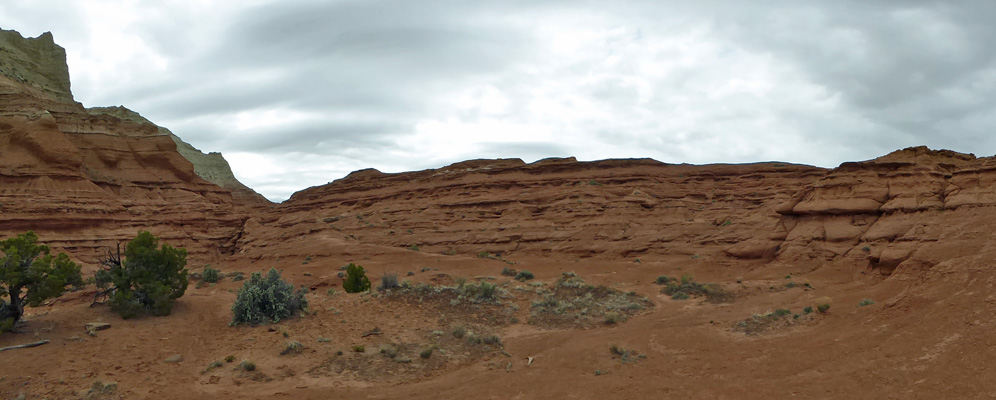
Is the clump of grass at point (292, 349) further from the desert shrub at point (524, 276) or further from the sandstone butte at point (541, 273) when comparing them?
the desert shrub at point (524, 276)

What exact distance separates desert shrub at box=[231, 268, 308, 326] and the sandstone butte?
0.42m

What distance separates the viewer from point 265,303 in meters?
14.4

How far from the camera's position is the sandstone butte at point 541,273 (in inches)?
377

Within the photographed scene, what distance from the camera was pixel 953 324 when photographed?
30.6ft

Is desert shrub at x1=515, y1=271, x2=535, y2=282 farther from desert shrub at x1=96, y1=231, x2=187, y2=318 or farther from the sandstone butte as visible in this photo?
desert shrub at x1=96, y1=231, x2=187, y2=318

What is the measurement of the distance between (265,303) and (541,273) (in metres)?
12.2

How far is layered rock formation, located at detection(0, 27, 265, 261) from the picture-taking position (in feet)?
102

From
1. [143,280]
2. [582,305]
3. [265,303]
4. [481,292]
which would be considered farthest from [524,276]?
[143,280]

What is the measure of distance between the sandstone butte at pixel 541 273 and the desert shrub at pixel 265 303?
42cm

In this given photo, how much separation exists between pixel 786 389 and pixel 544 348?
5095 millimetres

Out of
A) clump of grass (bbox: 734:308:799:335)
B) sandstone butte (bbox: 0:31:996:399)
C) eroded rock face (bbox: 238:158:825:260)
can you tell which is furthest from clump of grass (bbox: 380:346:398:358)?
eroded rock face (bbox: 238:158:825:260)

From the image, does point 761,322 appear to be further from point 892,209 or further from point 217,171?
point 217,171

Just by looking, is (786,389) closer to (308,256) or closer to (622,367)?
(622,367)

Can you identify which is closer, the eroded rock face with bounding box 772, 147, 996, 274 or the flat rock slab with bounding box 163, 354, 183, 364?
the flat rock slab with bounding box 163, 354, 183, 364
